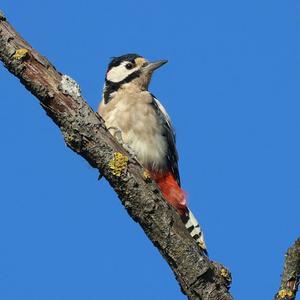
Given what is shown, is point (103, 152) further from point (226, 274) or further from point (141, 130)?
point (141, 130)

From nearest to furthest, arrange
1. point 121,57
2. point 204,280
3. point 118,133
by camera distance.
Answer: point 204,280 < point 118,133 < point 121,57

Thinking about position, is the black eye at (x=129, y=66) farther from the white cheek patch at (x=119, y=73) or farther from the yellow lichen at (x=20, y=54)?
the yellow lichen at (x=20, y=54)

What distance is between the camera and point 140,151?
7.29 m

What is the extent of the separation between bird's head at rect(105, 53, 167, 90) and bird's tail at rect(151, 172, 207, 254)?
1.38 metres

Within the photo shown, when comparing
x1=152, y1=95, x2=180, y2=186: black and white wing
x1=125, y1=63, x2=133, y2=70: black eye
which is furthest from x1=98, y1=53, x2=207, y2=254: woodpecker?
x1=125, y1=63, x2=133, y2=70: black eye

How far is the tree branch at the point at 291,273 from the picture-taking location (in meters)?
3.75

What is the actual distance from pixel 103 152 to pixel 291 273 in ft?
4.79

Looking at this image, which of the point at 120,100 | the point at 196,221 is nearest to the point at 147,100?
the point at 120,100

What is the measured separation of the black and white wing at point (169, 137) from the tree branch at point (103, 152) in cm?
309

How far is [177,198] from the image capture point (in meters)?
7.15

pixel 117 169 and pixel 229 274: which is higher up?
pixel 117 169

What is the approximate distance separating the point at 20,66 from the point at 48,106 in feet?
1.07

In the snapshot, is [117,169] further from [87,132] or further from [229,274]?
[229,274]

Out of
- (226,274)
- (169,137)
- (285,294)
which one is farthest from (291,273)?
(169,137)
